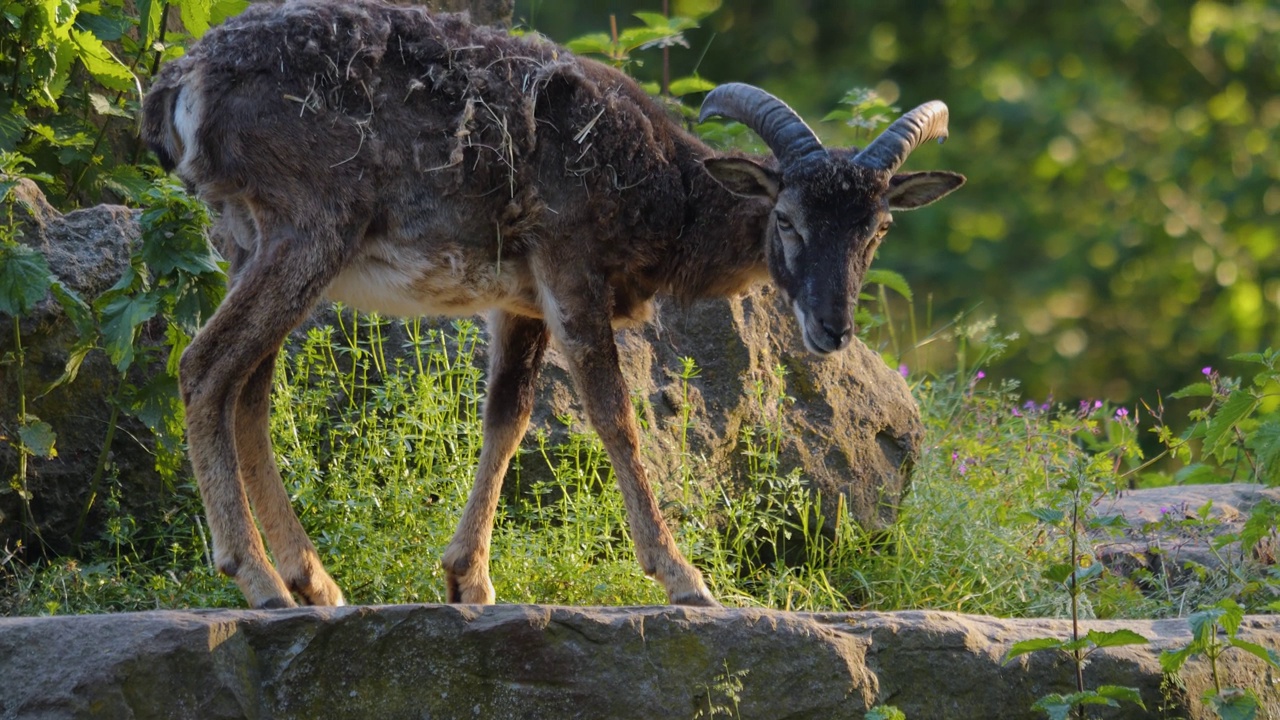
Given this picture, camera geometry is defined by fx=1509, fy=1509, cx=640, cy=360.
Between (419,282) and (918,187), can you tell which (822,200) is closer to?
(918,187)

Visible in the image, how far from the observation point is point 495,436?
6.34 m

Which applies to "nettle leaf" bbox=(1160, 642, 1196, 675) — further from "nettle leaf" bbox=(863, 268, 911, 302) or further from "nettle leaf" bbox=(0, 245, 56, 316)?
"nettle leaf" bbox=(0, 245, 56, 316)

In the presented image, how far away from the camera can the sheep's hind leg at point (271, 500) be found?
5.72 m

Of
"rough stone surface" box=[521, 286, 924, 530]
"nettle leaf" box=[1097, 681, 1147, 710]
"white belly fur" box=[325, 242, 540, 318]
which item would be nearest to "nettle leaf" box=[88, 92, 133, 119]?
"white belly fur" box=[325, 242, 540, 318]

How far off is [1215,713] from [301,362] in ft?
12.8

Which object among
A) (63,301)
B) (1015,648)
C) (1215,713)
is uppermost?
(63,301)

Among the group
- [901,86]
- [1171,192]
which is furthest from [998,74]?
[1171,192]

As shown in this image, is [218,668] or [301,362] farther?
[301,362]

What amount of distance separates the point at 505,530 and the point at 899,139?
2415mm

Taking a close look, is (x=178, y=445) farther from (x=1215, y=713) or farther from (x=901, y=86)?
(x=901, y=86)

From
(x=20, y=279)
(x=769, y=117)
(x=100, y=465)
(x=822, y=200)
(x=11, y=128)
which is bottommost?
(x=100, y=465)

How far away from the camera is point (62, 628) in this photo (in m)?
4.41

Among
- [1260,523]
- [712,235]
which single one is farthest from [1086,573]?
[712,235]

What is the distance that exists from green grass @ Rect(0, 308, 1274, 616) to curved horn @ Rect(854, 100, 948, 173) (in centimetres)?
144
